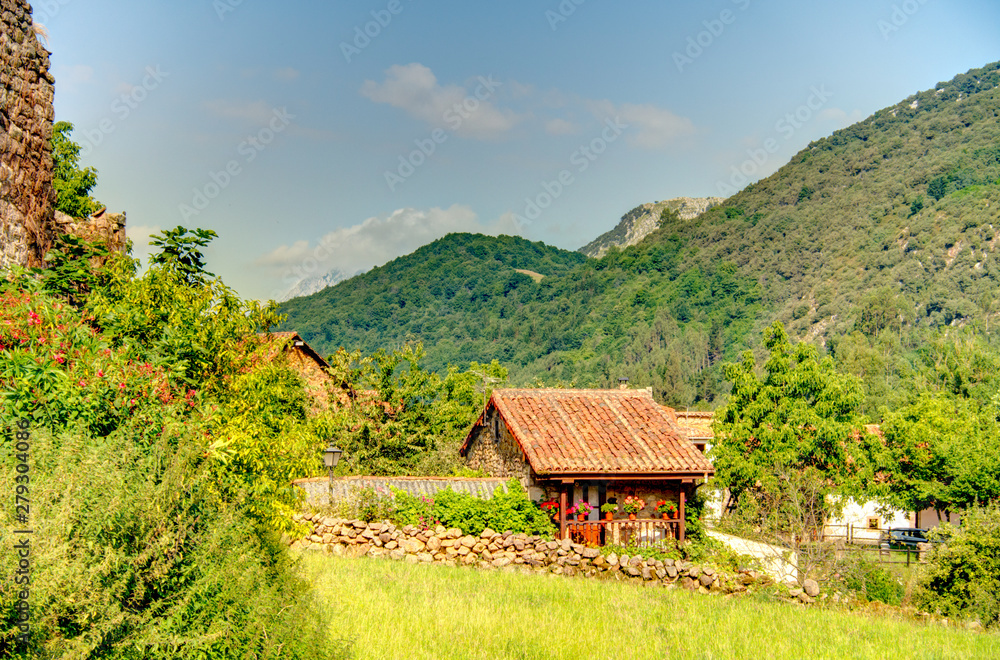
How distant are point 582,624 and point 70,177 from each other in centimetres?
2657

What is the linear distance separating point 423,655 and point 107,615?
4563mm

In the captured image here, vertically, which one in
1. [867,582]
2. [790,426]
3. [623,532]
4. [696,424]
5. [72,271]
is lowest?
[867,582]

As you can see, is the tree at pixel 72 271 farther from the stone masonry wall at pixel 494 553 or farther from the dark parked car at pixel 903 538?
the dark parked car at pixel 903 538

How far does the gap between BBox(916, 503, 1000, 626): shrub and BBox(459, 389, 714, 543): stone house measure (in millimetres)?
5736

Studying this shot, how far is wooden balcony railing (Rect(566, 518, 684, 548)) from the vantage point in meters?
19.3

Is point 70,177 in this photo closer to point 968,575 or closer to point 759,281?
point 968,575

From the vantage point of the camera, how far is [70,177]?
27656 mm

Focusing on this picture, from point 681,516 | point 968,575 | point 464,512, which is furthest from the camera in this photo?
point 681,516

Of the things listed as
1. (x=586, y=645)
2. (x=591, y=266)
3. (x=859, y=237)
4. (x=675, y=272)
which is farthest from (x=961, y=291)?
(x=586, y=645)

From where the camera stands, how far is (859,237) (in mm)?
122188

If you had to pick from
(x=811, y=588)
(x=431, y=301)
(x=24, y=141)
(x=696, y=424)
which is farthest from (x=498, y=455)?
(x=431, y=301)

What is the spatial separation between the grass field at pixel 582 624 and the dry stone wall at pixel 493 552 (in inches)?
56.2

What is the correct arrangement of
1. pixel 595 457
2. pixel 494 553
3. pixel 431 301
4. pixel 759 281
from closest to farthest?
pixel 494 553
pixel 595 457
pixel 759 281
pixel 431 301

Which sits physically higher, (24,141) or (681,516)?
(24,141)
